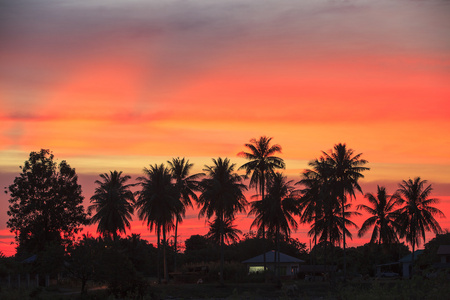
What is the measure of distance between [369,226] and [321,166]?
17777 mm

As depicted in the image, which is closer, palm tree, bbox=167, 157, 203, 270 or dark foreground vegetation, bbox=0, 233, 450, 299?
dark foreground vegetation, bbox=0, 233, 450, 299

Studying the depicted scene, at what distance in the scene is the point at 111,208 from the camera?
83.3m

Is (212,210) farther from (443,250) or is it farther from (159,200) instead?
(443,250)

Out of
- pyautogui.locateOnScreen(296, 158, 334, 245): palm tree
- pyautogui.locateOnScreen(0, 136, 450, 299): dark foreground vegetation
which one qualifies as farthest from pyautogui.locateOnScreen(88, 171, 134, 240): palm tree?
pyautogui.locateOnScreen(296, 158, 334, 245): palm tree

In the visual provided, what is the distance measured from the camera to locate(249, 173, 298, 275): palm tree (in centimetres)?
7862

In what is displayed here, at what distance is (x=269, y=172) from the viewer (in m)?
78.9

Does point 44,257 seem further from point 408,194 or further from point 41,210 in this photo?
point 408,194

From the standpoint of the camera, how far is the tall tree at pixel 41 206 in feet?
245

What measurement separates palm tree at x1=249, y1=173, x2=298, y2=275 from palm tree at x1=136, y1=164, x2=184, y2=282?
37.9ft

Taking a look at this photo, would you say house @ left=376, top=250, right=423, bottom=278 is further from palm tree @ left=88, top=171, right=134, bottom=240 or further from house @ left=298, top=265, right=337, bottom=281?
palm tree @ left=88, top=171, right=134, bottom=240

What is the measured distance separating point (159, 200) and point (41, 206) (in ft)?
49.7

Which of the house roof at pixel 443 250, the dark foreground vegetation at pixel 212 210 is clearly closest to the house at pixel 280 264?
the dark foreground vegetation at pixel 212 210

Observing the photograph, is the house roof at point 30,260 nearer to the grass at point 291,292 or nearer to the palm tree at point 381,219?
the grass at point 291,292

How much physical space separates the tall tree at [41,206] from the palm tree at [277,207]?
24.9 meters
